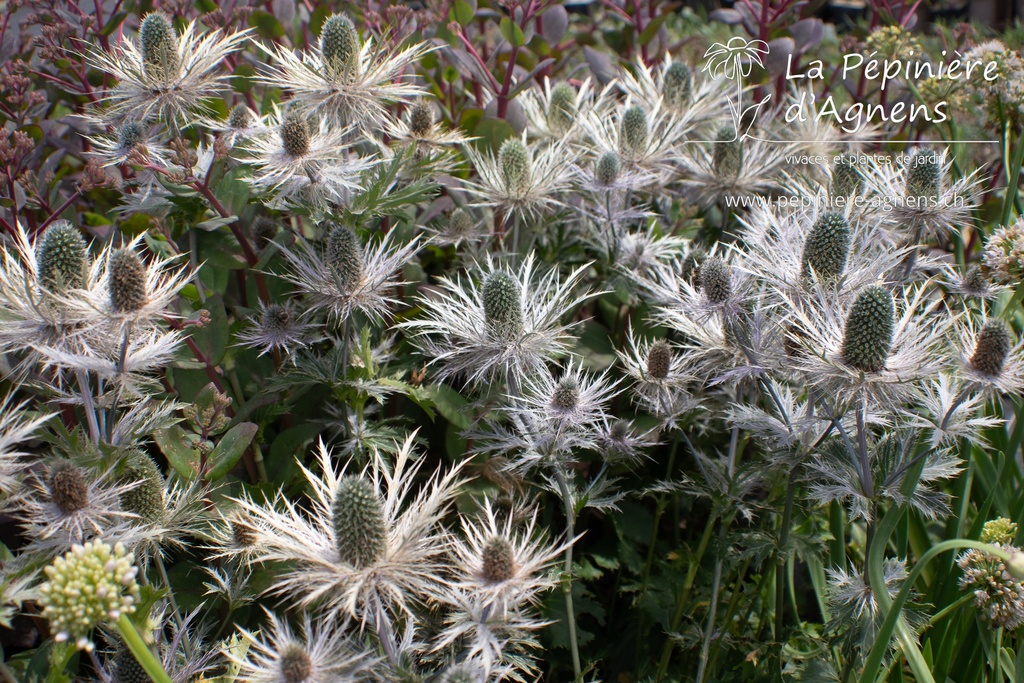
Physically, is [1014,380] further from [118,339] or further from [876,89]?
[876,89]

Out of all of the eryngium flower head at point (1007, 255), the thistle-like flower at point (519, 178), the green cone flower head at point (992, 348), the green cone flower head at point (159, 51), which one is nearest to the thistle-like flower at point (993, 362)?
the green cone flower head at point (992, 348)

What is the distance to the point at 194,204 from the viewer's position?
1728 millimetres

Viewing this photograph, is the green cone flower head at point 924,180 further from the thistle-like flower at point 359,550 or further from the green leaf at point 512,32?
the thistle-like flower at point 359,550

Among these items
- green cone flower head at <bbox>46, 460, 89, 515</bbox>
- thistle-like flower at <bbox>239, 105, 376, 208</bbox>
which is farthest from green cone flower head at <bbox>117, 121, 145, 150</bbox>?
green cone flower head at <bbox>46, 460, 89, 515</bbox>

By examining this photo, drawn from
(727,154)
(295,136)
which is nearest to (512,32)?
(727,154)

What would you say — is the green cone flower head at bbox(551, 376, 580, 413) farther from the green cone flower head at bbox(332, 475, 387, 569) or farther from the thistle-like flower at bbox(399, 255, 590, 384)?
the green cone flower head at bbox(332, 475, 387, 569)

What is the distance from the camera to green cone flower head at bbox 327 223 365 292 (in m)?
1.56

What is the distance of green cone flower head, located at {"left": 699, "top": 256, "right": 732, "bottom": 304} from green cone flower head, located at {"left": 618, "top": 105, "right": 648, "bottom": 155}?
0.62m

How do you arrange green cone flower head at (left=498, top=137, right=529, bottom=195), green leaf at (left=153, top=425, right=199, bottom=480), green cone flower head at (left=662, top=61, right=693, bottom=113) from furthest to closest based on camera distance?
green cone flower head at (left=662, top=61, right=693, bottom=113), green cone flower head at (left=498, top=137, right=529, bottom=195), green leaf at (left=153, top=425, right=199, bottom=480)

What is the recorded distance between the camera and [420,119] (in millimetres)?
1957

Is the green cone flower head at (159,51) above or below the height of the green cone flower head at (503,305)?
above

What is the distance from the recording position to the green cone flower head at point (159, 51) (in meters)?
1.71

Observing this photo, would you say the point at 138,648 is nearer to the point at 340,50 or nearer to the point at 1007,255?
the point at 340,50

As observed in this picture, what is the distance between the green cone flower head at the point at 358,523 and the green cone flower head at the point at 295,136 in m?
0.79
